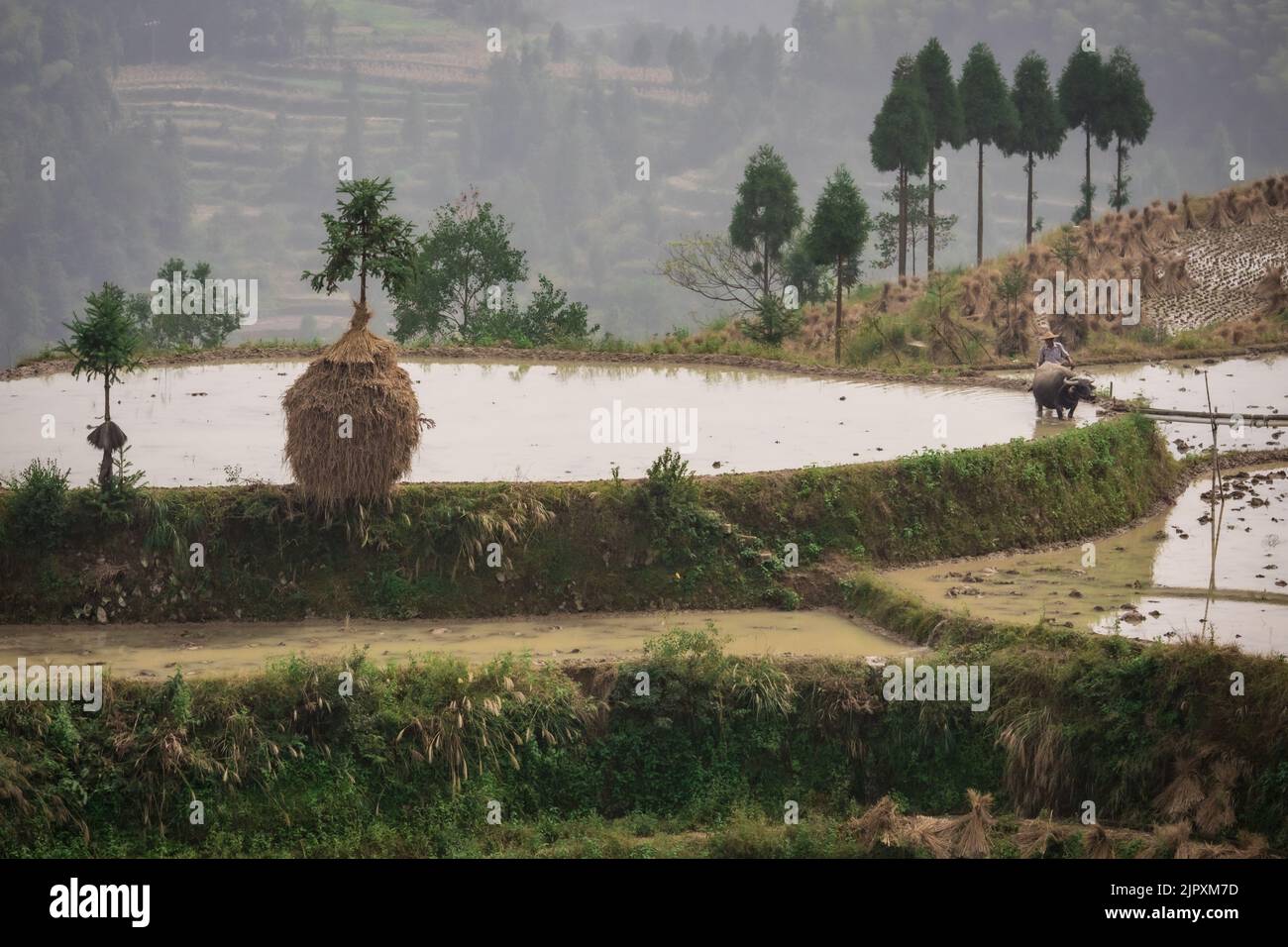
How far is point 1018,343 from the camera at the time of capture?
32062 mm

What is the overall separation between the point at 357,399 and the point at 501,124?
12508cm

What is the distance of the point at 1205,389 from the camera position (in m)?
26.6

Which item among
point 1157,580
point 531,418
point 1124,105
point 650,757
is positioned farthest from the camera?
point 1124,105

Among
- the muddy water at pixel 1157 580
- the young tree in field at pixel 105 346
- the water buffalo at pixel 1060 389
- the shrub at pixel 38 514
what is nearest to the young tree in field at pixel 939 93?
the water buffalo at pixel 1060 389

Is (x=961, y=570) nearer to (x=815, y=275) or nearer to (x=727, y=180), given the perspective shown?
(x=815, y=275)

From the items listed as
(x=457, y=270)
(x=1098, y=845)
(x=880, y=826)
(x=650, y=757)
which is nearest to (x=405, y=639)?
(x=650, y=757)

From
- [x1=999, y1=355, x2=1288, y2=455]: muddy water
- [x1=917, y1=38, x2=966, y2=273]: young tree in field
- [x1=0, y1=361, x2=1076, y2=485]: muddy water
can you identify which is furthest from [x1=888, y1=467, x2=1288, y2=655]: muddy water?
[x1=917, y1=38, x2=966, y2=273]: young tree in field

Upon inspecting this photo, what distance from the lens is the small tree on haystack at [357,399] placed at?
17.3 metres

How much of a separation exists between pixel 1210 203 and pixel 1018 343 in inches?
477

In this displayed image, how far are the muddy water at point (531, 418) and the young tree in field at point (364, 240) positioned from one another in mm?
2272

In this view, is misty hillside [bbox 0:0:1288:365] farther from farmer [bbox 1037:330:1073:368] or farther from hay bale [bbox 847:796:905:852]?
hay bale [bbox 847:796:905:852]

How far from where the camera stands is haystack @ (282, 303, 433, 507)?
17.3 m

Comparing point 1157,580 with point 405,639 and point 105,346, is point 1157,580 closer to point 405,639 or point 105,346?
point 405,639
